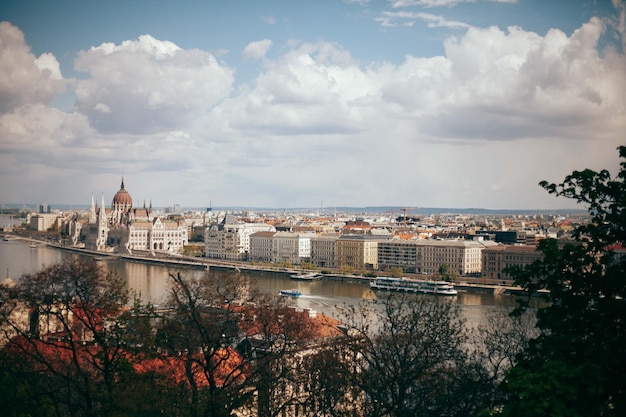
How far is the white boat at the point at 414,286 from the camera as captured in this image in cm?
3052

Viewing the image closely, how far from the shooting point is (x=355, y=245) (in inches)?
1758

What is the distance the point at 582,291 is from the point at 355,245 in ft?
128

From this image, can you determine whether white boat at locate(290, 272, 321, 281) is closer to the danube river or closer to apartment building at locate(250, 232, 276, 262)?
the danube river

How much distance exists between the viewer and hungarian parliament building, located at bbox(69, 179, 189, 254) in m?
62.0

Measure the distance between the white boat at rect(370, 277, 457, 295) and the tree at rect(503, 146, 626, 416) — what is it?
79.1ft

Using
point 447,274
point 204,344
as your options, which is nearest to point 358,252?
point 447,274

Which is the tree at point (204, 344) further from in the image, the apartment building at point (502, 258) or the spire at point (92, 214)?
the spire at point (92, 214)

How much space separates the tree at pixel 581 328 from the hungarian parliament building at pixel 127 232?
5549 centimetres

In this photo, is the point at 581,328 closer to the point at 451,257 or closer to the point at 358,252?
the point at 451,257

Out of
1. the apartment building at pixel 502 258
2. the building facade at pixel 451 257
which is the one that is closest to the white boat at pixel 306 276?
the building facade at pixel 451 257

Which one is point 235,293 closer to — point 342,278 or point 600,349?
point 600,349

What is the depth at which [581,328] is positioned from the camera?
540 cm

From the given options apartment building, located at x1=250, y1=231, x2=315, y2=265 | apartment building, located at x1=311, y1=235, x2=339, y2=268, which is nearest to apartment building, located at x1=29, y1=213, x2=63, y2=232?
apartment building, located at x1=250, y1=231, x2=315, y2=265

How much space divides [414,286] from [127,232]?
124 ft
